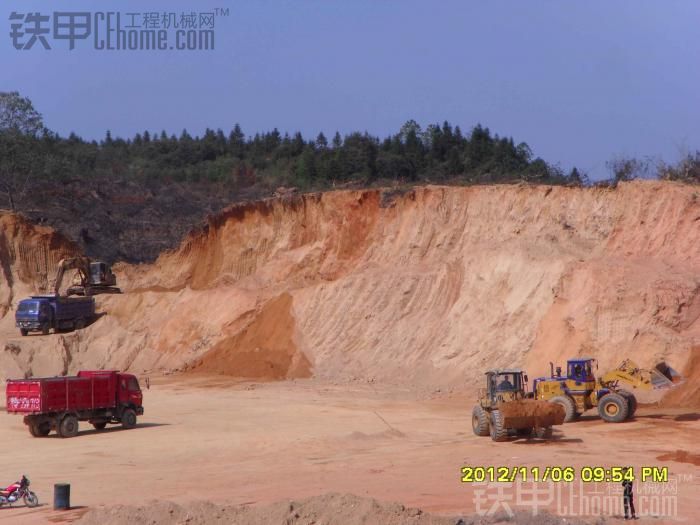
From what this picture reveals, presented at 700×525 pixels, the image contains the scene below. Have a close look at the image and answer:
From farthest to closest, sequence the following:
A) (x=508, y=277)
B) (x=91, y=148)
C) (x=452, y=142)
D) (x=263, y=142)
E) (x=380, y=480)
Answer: (x=263, y=142)
(x=91, y=148)
(x=452, y=142)
(x=508, y=277)
(x=380, y=480)

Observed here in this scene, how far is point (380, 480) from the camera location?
17094mm

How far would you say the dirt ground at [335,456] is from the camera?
15.2 metres

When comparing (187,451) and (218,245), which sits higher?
(218,245)

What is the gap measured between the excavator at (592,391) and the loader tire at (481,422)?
2.52 m

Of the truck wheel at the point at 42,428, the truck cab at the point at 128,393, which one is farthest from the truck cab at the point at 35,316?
the truck wheel at the point at 42,428

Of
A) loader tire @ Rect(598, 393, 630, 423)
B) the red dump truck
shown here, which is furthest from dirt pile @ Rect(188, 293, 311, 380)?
loader tire @ Rect(598, 393, 630, 423)

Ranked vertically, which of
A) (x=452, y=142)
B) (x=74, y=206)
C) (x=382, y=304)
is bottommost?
(x=382, y=304)

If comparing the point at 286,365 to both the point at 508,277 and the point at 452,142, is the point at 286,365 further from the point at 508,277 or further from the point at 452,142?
the point at 452,142

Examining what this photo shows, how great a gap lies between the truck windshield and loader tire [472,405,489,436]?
88.7 ft

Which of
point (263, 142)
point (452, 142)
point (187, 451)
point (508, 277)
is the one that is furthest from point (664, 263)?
point (263, 142)

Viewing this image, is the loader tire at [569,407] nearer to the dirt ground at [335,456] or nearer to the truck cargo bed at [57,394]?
the dirt ground at [335,456]

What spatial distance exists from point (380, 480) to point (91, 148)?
86842mm
